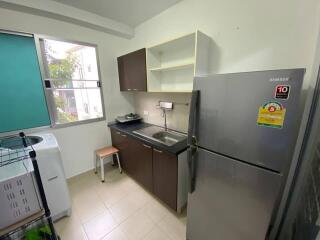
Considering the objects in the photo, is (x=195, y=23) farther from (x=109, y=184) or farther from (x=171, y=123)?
(x=109, y=184)

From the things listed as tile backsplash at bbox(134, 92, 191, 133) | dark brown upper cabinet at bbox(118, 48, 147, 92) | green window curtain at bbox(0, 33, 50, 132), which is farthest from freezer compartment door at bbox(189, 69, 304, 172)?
green window curtain at bbox(0, 33, 50, 132)

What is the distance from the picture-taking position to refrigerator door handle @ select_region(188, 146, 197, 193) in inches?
46.8

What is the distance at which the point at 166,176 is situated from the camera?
1.66 meters

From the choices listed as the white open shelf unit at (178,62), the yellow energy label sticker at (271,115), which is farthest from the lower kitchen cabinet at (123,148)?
the yellow energy label sticker at (271,115)

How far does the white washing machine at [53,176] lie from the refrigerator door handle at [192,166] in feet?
4.85

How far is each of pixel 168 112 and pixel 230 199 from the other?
1.45 m

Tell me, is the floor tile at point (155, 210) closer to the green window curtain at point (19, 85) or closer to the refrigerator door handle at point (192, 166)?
the refrigerator door handle at point (192, 166)

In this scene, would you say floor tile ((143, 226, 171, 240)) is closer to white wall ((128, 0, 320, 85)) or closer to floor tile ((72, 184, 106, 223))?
floor tile ((72, 184, 106, 223))

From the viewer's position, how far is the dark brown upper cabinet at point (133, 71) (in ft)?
6.84

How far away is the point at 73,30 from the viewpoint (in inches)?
83.2

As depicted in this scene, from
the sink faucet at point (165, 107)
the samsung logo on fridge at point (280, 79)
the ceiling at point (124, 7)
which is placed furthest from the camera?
the sink faucet at point (165, 107)

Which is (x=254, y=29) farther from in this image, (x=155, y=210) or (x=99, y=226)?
(x=99, y=226)

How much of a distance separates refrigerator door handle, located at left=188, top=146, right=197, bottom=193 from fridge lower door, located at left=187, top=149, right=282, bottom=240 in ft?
0.10

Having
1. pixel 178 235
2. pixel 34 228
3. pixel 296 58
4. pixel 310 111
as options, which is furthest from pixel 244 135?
pixel 34 228
